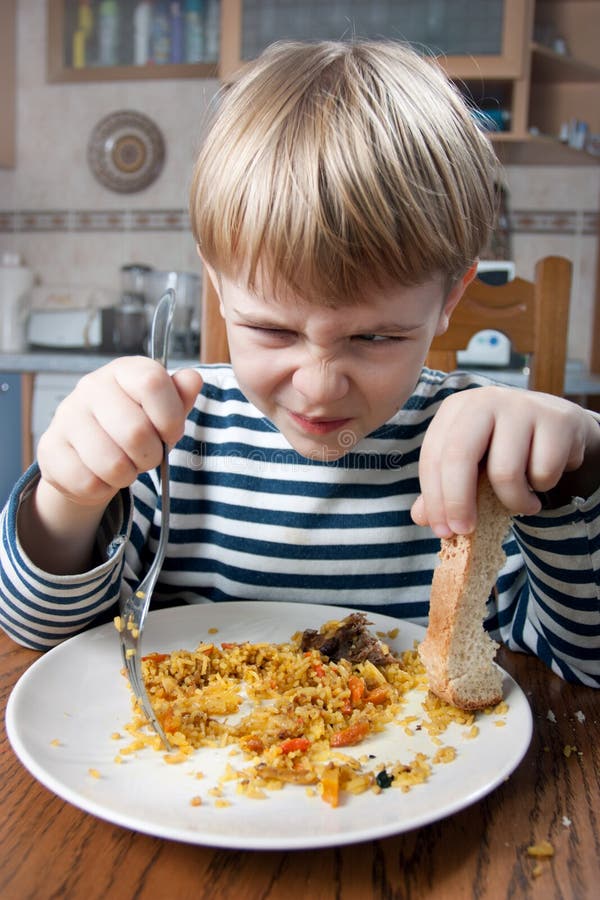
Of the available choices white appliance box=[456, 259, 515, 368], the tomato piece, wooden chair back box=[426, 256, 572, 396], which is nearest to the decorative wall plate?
white appliance box=[456, 259, 515, 368]

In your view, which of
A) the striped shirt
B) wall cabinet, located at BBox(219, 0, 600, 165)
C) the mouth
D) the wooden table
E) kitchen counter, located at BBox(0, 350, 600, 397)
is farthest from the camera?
wall cabinet, located at BBox(219, 0, 600, 165)

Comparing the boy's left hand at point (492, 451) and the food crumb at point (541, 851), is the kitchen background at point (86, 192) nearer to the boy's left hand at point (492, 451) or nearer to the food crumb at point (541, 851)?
the boy's left hand at point (492, 451)

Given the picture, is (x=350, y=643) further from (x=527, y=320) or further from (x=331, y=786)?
(x=527, y=320)

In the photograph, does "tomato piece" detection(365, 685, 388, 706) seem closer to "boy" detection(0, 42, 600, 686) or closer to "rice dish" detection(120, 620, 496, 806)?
"rice dish" detection(120, 620, 496, 806)

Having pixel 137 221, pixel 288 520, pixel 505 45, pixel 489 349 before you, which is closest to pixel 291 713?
pixel 288 520

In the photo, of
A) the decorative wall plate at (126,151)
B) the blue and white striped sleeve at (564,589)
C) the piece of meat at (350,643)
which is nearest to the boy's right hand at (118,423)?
the piece of meat at (350,643)

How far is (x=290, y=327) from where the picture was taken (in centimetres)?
68

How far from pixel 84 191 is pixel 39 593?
9.43ft

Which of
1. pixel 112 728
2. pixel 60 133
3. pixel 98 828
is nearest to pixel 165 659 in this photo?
pixel 112 728

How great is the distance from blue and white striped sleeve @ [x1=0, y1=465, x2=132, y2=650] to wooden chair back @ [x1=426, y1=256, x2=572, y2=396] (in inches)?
27.2

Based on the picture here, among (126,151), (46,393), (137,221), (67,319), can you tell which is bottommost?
(46,393)

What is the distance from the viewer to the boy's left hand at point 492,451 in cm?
59

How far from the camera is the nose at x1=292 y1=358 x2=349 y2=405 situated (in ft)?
2.24

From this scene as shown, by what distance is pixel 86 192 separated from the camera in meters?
3.25
